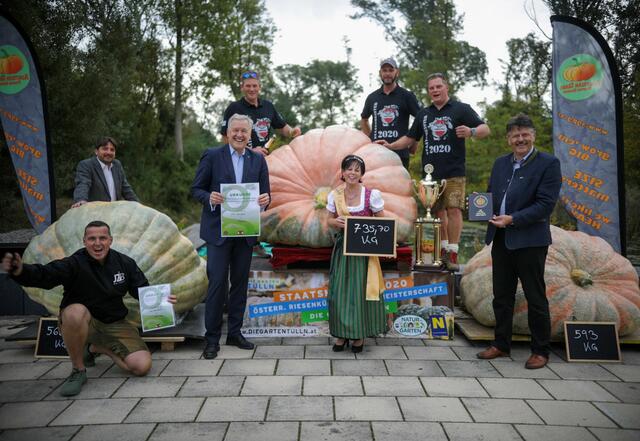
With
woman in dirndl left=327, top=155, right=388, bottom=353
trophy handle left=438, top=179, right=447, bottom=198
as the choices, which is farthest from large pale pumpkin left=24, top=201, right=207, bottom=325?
trophy handle left=438, top=179, right=447, bottom=198

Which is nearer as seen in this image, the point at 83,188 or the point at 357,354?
the point at 357,354

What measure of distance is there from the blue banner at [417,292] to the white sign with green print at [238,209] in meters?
1.41

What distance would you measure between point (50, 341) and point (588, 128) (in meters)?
5.48

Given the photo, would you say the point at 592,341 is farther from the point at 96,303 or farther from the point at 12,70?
the point at 12,70

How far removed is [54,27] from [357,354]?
10.0 meters

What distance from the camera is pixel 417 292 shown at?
15.4ft

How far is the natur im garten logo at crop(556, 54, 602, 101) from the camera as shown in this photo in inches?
223

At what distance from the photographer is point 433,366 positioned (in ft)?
12.8

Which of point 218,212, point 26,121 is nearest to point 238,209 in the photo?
point 218,212

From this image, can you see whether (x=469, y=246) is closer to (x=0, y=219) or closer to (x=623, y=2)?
(x=623, y=2)

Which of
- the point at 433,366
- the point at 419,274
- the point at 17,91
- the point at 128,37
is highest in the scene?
the point at 128,37

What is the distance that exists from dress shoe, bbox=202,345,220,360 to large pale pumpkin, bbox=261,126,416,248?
1.13 metres

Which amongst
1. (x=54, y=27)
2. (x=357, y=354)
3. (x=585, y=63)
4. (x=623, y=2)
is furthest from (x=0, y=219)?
(x=623, y=2)

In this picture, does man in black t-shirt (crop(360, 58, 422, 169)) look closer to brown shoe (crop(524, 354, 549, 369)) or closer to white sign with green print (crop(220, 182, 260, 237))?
white sign with green print (crop(220, 182, 260, 237))
